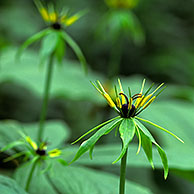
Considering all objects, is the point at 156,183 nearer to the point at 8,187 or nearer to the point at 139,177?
the point at 139,177

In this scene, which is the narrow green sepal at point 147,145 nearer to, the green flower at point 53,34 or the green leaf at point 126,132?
the green leaf at point 126,132

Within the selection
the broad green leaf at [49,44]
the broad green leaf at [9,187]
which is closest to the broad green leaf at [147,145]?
the broad green leaf at [9,187]

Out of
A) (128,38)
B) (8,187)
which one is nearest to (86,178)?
(8,187)

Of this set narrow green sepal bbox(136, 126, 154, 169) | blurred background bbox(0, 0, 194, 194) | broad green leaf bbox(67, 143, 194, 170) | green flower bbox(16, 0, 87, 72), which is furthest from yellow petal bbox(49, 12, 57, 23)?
narrow green sepal bbox(136, 126, 154, 169)

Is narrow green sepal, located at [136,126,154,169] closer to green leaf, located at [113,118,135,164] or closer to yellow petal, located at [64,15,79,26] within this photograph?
green leaf, located at [113,118,135,164]

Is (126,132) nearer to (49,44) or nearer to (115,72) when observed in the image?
(49,44)
